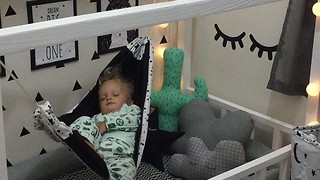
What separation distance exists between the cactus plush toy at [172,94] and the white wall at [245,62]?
13 centimetres

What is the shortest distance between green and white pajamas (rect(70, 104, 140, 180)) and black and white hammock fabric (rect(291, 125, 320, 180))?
0.52 meters

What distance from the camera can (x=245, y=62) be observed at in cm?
219

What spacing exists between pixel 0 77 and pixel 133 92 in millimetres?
485

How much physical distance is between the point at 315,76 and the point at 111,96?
0.72 metres

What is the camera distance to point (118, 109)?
201cm

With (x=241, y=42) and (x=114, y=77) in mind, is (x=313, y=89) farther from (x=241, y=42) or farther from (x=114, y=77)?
(x=114, y=77)

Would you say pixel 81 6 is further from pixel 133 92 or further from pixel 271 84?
pixel 271 84

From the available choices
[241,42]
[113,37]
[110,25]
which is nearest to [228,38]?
[241,42]

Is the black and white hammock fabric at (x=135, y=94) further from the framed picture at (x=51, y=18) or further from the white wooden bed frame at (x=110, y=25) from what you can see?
the white wooden bed frame at (x=110, y=25)

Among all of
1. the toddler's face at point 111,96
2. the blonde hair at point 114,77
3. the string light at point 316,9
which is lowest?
the toddler's face at point 111,96

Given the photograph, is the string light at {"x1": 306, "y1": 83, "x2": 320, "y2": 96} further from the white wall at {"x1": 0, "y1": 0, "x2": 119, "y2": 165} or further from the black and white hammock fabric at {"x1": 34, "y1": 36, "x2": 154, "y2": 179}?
the white wall at {"x1": 0, "y1": 0, "x2": 119, "y2": 165}

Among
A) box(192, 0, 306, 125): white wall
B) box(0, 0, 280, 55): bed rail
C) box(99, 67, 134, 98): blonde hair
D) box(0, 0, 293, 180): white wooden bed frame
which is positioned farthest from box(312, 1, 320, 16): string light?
box(99, 67, 134, 98): blonde hair

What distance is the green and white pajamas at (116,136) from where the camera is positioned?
1.80 meters

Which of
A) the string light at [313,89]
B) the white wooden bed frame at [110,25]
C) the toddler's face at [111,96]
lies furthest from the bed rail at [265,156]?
the toddler's face at [111,96]
